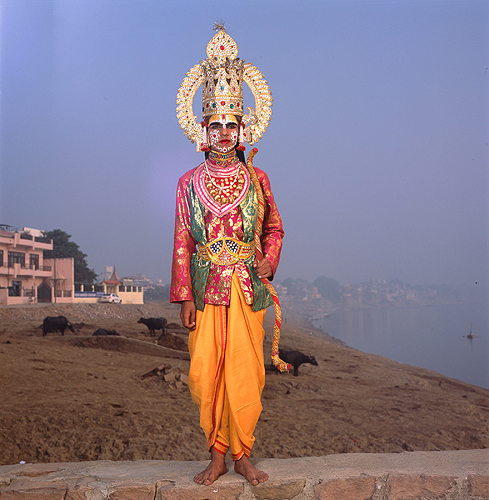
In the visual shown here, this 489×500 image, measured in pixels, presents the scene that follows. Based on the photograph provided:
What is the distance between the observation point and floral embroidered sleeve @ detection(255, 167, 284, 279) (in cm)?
336

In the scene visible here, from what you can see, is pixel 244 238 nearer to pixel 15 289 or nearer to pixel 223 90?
pixel 223 90

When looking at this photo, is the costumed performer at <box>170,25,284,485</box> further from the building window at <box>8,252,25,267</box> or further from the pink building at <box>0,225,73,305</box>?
the building window at <box>8,252,25,267</box>

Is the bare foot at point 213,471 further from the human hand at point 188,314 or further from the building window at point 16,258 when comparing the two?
the building window at point 16,258

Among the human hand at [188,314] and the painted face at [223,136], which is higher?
the painted face at [223,136]

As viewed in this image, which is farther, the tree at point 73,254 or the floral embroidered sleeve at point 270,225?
the tree at point 73,254

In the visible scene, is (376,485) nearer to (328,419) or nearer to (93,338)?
(328,419)

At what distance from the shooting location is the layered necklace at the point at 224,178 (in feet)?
10.6

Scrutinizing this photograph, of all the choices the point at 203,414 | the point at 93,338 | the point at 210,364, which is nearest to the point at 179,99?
the point at 210,364

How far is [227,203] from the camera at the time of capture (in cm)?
321

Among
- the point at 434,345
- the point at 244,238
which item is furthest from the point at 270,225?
the point at 434,345

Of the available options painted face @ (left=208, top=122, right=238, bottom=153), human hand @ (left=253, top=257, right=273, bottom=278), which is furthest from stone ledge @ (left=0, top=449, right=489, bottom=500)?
painted face @ (left=208, top=122, right=238, bottom=153)

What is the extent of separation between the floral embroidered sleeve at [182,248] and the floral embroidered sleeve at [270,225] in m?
0.55

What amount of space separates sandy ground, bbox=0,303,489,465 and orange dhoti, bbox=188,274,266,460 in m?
2.34

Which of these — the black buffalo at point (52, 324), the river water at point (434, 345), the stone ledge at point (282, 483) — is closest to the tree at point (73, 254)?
the river water at point (434, 345)
